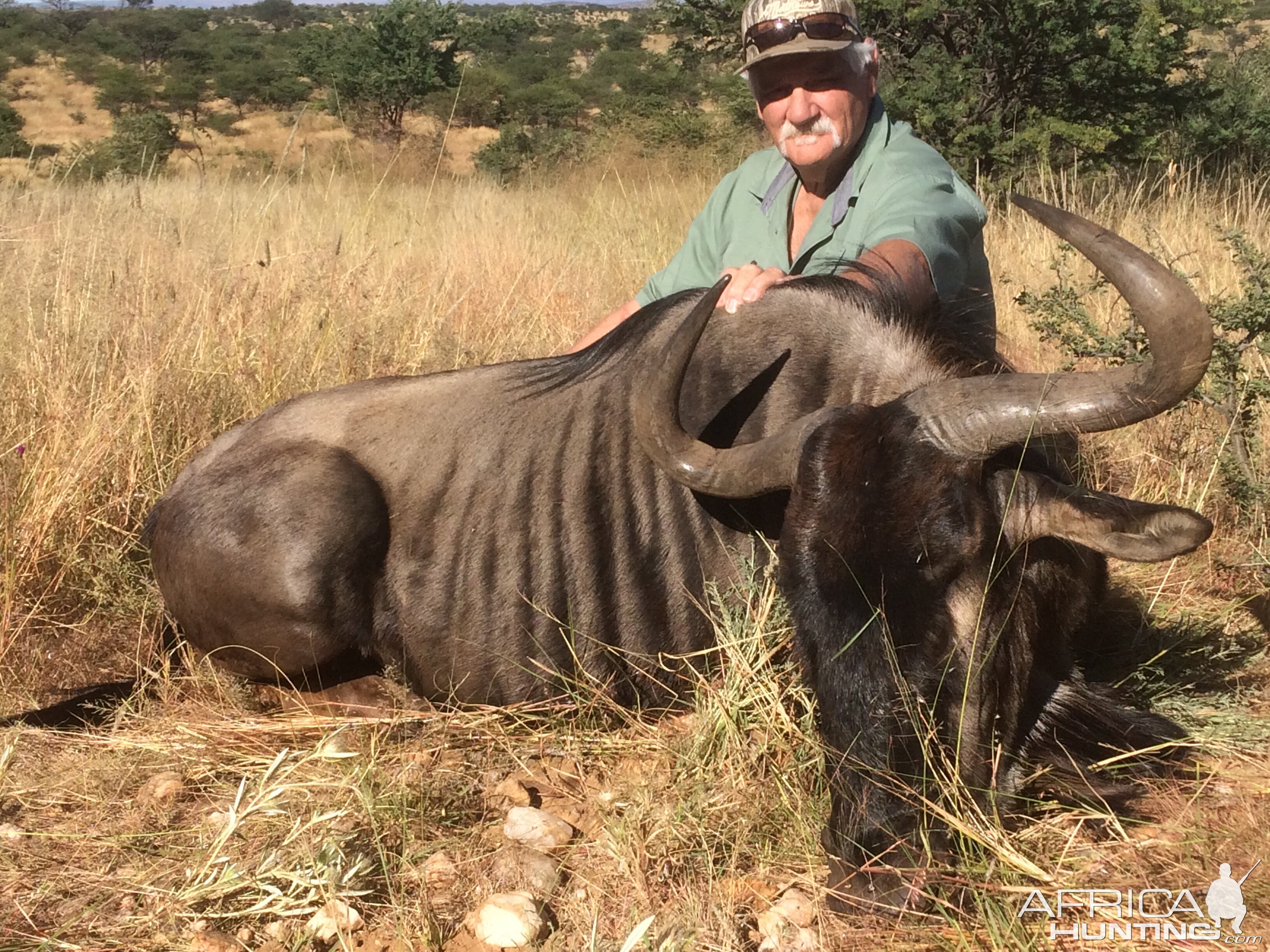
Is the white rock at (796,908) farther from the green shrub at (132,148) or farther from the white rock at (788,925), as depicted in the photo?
the green shrub at (132,148)

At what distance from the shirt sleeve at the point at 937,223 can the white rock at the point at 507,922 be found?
179 centimetres

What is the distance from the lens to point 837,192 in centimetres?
337

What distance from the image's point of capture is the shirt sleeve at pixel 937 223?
114 inches

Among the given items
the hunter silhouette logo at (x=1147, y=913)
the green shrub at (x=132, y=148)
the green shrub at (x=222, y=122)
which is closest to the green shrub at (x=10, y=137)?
the green shrub at (x=132, y=148)

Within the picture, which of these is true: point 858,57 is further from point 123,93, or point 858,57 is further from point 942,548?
point 123,93

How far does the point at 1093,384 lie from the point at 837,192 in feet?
5.06

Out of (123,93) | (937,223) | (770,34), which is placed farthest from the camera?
(123,93)

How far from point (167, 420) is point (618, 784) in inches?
92.3

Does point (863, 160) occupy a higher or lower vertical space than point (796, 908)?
higher

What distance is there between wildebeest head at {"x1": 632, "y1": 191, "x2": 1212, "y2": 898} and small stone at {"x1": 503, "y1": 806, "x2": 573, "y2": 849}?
0.58 meters

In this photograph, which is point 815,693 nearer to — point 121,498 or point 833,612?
point 833,612

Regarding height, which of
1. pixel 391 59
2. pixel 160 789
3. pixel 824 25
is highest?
pixel 391 59

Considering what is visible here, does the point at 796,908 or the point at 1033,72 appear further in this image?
the point at 1033,72

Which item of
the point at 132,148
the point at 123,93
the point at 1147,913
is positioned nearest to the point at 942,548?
the point at 1147,913
